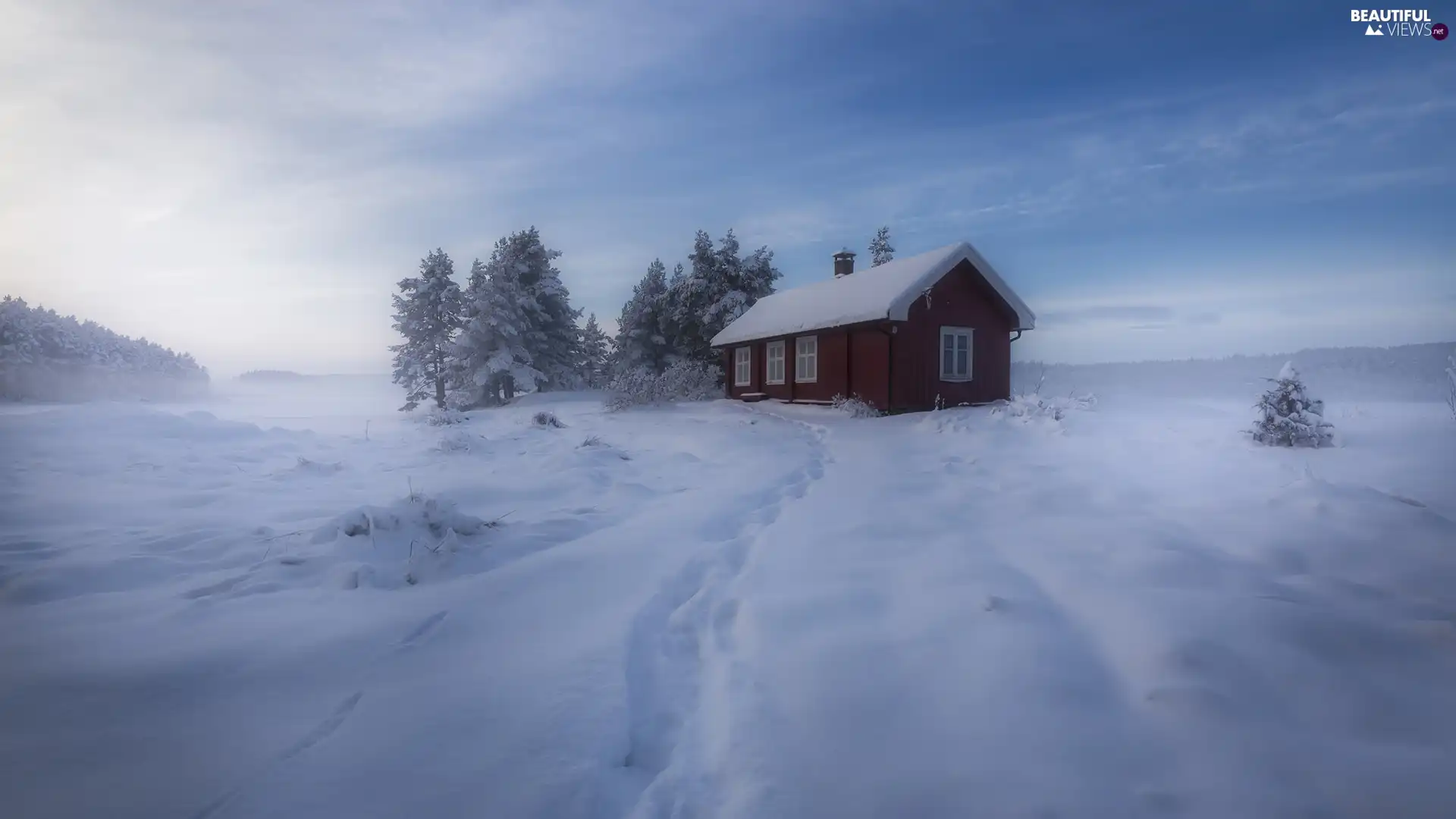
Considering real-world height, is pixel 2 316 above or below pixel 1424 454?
above

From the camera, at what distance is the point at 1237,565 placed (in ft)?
13.0

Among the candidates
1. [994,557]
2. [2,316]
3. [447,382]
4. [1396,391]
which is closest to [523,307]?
[447,382]

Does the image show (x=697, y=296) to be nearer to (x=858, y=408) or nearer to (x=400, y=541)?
(x=858, y=408)

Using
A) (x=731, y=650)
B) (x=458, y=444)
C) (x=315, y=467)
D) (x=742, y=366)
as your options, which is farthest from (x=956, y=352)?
(x=731, y=650)

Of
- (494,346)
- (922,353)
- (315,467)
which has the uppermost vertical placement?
(494,346)

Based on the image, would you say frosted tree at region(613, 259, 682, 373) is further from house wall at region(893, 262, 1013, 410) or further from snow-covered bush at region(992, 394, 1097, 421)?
snow-covered bush at region(992, 394, 1097, 421)

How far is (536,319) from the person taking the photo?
1183 inches

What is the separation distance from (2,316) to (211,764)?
12235mm

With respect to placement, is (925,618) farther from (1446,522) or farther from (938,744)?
(1446,522)

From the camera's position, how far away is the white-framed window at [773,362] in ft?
67.2

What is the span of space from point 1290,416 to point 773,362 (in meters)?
14.0

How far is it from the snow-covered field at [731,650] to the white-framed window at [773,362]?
1402 centimetres

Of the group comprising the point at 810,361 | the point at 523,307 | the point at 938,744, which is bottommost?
the point at 938,744

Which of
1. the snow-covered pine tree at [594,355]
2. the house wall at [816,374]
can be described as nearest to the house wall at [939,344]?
the house wall at [816,374]
